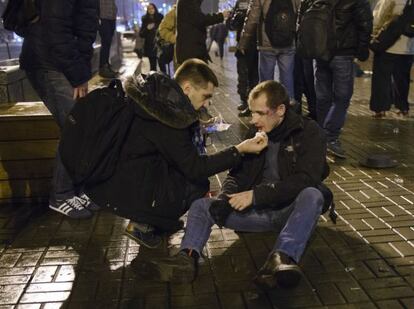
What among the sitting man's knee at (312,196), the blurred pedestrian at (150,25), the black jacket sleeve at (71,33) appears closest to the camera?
the sitting man's knee at (312,196)

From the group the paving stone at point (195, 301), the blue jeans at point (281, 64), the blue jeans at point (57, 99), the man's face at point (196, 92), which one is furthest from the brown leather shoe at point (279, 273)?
the blue jeans at point (281, 64)

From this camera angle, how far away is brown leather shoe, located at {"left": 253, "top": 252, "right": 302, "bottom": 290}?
9.02 ft

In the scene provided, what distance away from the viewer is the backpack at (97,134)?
3115 millimetres

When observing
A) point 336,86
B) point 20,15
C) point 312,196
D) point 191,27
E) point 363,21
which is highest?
point 20,15

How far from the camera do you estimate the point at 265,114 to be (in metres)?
3.20

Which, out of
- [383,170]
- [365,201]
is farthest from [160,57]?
[365,201]

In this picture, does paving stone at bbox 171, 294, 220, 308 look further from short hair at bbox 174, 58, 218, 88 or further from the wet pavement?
short hair at bbox 174, 58, 218, 88

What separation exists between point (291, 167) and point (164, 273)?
101 centimetres

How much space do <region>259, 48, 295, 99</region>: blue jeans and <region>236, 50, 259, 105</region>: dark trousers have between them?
1.24m

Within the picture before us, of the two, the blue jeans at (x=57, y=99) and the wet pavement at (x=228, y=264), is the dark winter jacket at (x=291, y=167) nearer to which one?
the wet pavement at (x=228, y=264)

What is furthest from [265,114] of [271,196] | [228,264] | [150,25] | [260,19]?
[150,25]

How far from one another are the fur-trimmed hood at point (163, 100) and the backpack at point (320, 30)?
2812mm

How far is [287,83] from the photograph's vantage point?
269 inches

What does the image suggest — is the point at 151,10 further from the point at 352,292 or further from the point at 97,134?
the point at 352,292
